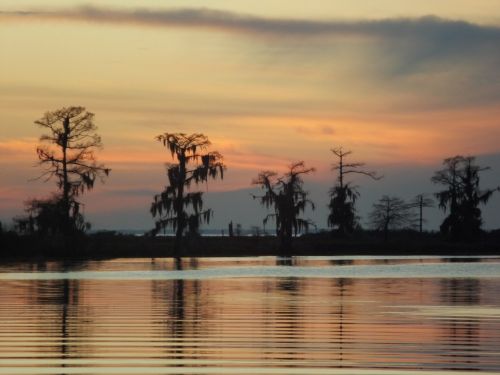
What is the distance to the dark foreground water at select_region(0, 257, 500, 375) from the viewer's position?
12.4m

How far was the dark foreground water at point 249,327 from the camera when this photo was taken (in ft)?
40.8

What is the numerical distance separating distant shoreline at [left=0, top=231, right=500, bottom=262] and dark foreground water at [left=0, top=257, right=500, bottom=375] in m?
21.4

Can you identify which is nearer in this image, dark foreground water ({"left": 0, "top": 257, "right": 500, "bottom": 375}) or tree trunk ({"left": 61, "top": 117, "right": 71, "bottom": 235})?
dark foreground water ({"left": 0, "top": 257, "right": 500, "bottom": 375})

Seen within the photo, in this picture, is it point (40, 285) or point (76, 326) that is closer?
point (76, 326)

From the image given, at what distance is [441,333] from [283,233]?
48033 millimetres

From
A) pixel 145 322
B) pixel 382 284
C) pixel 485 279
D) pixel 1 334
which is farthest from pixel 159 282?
pixel 1 334

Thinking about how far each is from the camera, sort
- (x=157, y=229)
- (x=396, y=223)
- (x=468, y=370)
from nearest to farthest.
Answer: (x=468, y=370)
(x=157, y=229)
(x=396, y=223)

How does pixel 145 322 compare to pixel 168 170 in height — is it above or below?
below

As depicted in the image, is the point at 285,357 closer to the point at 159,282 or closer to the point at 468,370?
the point at 468,370

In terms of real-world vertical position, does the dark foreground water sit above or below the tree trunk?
below

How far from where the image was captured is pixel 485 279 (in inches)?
1288

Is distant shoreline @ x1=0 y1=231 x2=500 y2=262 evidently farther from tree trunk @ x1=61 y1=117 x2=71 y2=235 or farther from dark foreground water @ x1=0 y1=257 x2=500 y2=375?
dark foreground water @ x1=0 y1=257 x2=500 y2=375

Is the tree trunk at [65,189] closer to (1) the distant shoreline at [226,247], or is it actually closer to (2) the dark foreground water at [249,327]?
(1) the distant shoreline at [226,247]


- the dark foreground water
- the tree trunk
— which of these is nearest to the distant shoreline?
the tree trunk
